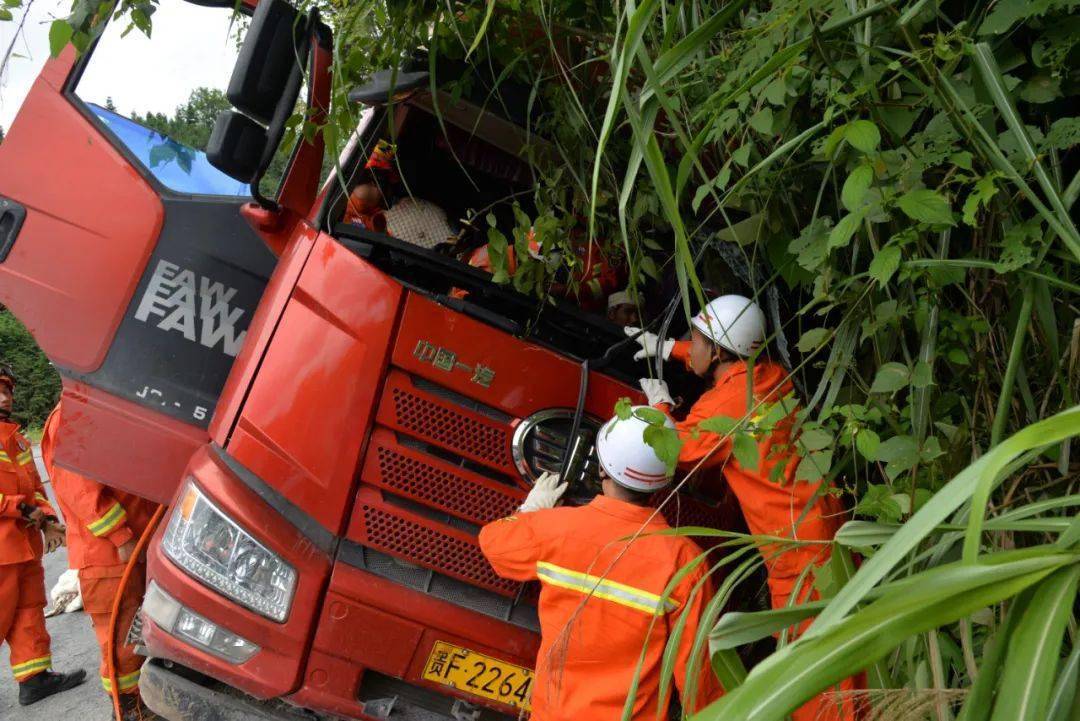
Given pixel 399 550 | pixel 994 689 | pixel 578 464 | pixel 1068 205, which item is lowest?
pixel 399 550

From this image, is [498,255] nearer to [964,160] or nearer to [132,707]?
[964,160]

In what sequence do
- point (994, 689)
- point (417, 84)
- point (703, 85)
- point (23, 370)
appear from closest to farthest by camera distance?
1. point (994, 689)
2. point (703, 85)
3. point (417, 84)
4. point (23, 370)

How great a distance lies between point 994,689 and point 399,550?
2.10m

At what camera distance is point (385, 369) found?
2.76m

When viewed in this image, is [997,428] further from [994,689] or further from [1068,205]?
[994,689]

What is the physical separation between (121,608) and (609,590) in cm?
272

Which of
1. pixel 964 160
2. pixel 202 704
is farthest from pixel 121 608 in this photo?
pixel 964 160

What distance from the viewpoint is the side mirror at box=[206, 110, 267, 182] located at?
2.85 m

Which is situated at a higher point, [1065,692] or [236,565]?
[1065,692]

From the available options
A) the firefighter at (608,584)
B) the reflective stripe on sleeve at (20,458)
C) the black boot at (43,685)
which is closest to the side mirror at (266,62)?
the firefighter at (608,584)

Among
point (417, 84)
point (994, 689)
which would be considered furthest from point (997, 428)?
point (417, 84)

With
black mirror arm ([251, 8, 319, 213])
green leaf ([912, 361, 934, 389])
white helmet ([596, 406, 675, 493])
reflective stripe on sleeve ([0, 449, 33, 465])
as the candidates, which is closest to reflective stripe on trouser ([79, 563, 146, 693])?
reflective stripe on sleeve ([0, 449, 33, 465])

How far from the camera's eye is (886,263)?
1.63 metres

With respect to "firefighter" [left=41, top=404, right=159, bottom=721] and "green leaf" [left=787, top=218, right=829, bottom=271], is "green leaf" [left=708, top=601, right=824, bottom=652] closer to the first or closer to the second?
"green leaf" [left=787, top=218, right=829, bottom=271]
